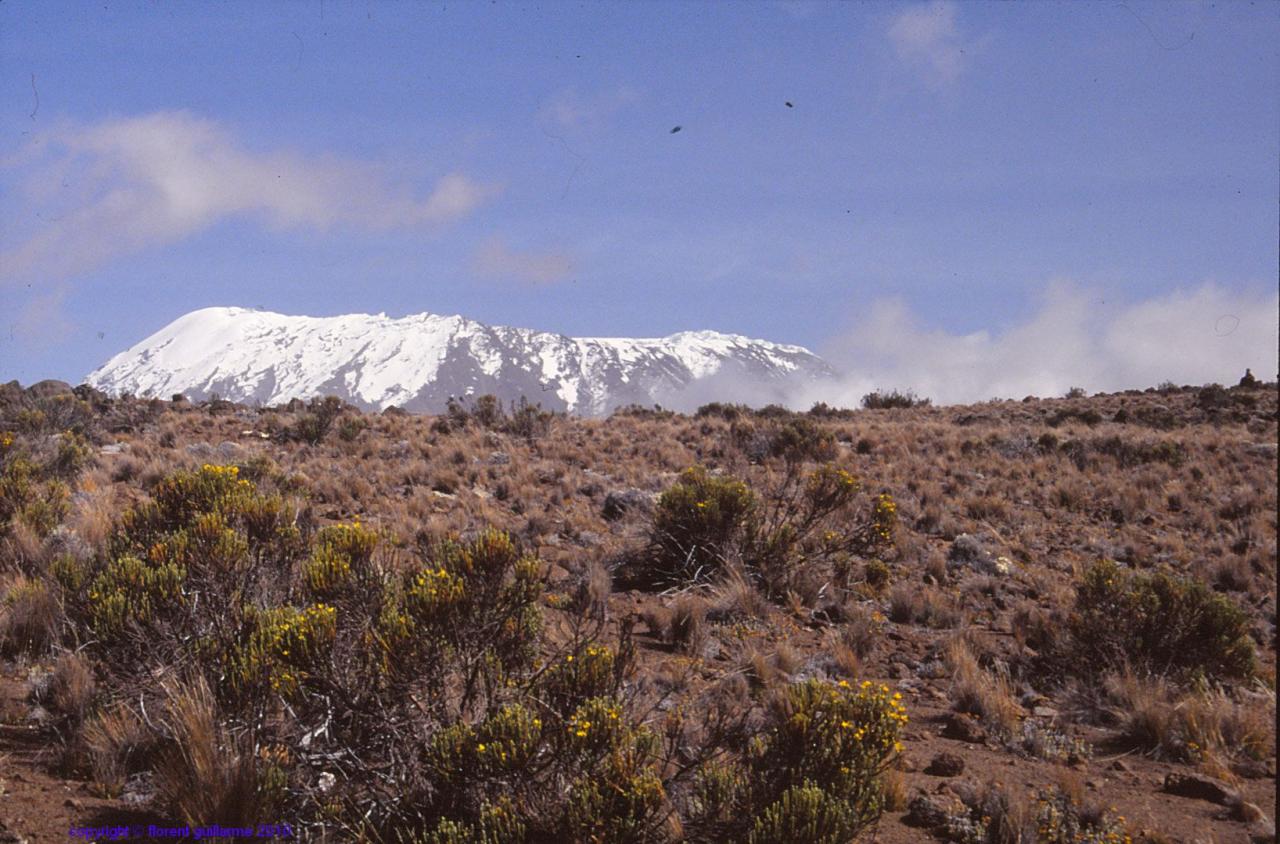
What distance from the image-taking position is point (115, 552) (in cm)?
582

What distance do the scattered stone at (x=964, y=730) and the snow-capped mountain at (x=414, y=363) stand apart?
129 metres

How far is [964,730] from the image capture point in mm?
5344

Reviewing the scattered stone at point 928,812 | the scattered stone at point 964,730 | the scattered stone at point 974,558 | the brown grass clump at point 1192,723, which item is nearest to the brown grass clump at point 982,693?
the scattered stone at point 964,730

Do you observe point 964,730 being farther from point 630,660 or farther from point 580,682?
point 580,682

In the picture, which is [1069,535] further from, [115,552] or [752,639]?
[115,552]

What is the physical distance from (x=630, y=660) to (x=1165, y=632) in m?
4.94

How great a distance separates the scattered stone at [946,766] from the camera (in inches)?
184

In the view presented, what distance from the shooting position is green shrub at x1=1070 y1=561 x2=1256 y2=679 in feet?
20.6

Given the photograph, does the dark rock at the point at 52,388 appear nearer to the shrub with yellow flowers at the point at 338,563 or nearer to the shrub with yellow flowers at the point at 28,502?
the shrub with yellow flowers at the point at 28,502

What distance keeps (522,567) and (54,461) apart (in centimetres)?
1165

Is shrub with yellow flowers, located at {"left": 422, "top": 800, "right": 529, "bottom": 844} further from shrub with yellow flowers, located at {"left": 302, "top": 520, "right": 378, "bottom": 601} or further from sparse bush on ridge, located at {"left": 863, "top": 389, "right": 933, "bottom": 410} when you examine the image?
sparse bush on ridge, located at {"left": 863, "top": 389, "right": 933, "bottom": 410}

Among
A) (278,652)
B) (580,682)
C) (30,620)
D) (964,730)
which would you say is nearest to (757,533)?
(964,730)

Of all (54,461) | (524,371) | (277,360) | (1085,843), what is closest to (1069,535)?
(1085,843)

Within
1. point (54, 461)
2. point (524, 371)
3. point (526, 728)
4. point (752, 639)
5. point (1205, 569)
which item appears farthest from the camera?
point (524, 371)
